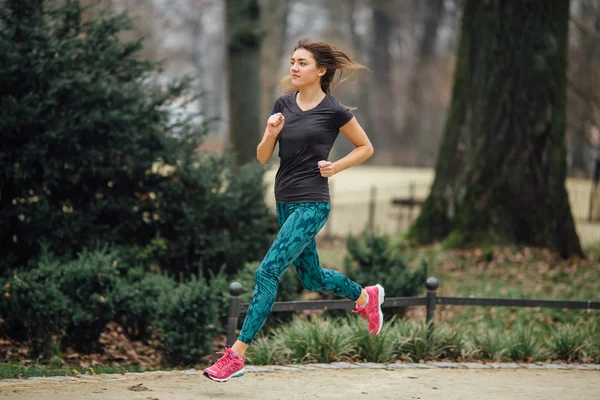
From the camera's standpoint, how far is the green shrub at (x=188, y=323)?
750 cm

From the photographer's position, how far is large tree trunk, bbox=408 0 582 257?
1389cm

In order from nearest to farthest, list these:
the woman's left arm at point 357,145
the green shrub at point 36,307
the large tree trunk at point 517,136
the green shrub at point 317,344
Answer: the woman's left arm at point 357,145 → the green shrub at point 317,344 → the green shrub at point 36,307 → the large tree trunk at point 517,136

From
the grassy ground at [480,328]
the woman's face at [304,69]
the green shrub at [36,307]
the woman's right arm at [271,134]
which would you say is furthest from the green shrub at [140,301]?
the woman's face at [304,69]

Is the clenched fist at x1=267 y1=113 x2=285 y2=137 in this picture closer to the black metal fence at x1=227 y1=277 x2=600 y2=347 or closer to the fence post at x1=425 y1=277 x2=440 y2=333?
the black metal fence at x1=227 y1=277 x2=600 y2=347

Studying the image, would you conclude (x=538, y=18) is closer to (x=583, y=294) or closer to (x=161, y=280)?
(x=583, y=294)

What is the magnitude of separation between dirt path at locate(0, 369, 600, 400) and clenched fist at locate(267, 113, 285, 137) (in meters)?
1.75

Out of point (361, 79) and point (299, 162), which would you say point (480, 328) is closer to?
point (299, 162)

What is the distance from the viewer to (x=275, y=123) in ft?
17.7

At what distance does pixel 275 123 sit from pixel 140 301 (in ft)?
10.7

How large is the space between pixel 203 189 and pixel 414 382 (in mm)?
4335

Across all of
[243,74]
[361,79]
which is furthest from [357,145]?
[361,79]

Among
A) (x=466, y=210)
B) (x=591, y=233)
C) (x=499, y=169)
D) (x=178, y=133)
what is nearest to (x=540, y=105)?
(x=499, y=169)

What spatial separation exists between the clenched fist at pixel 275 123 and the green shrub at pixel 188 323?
251cm

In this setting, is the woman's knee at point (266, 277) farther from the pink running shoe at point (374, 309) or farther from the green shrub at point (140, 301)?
the green shrub at point (140, 301)
